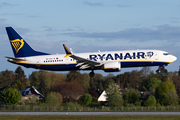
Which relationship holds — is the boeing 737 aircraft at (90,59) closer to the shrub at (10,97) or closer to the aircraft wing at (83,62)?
the aircraft wing at (83,62)

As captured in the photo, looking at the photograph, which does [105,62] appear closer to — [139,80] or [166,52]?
[166,52]

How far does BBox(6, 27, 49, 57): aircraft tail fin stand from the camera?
59.2 m

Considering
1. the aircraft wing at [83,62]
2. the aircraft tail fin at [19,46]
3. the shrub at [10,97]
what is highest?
the aircraft tail fin at [19,46]

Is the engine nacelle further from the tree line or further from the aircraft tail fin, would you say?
the aircraft tail fin

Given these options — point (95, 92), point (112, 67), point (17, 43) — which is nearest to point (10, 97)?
point (17, 43)

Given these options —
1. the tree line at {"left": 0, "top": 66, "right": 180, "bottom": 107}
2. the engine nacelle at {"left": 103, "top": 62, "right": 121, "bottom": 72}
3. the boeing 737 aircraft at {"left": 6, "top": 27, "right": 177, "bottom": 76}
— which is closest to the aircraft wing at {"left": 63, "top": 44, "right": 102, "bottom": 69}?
the boeing 737 aircraft at {"left": 6, "top": 27, "right": 177, "bottom": 76}

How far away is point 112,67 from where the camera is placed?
5188 cm

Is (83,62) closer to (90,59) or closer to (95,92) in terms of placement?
(90,59)

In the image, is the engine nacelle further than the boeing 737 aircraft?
No

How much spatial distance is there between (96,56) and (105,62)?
7.09 feet

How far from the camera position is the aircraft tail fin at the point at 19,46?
59188mm

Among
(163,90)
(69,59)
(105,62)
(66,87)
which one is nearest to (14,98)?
(66,87)

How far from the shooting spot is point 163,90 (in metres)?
93.1

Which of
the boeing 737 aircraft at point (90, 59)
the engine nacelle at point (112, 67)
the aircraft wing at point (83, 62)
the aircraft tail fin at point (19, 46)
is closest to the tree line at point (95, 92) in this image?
the boeing 737 aircraft at point (90, 59)
